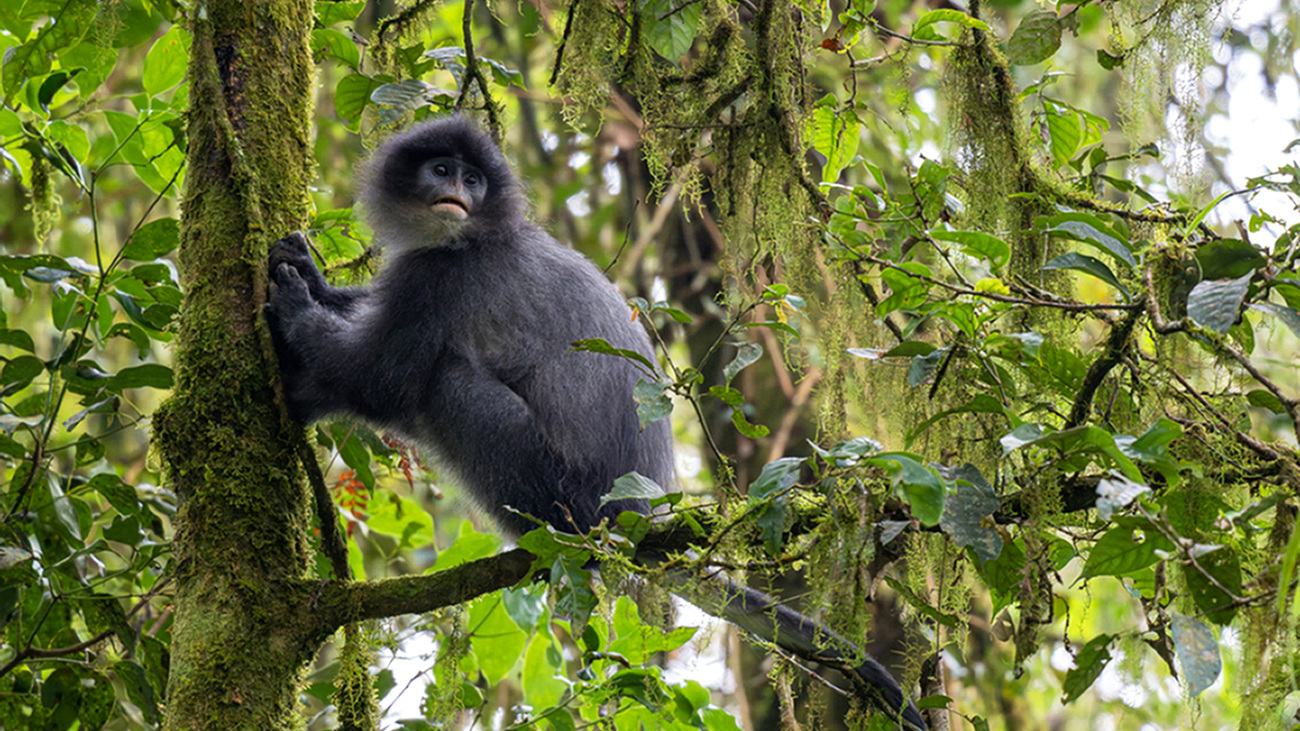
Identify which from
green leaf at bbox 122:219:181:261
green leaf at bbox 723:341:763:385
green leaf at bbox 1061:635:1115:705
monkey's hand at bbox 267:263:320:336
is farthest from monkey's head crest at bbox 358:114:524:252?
green leaf at bbox 1061:635:1115:705

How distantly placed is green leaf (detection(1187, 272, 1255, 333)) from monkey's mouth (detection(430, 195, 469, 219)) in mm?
2596

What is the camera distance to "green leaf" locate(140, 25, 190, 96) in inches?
124

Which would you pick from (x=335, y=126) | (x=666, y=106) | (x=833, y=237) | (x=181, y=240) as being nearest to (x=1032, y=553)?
(x=833, y=237)

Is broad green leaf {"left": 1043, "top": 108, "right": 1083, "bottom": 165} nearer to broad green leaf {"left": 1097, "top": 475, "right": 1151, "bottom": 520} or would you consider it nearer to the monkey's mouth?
broad green leaf {"left": 1097, "top": 475, "right": 1151, "bottom": 520}

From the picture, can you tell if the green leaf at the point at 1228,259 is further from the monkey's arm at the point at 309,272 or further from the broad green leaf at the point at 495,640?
the broad green leaf at the point at 495,640

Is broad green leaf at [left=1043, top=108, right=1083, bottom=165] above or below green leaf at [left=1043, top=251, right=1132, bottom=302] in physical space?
above

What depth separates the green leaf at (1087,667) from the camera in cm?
187

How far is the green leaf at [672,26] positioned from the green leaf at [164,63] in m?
1.52

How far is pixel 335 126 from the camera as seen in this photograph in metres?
6.09

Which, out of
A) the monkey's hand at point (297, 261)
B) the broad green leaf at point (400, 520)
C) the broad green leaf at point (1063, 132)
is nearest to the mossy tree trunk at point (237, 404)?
the monkey's hand at point (297, 261)

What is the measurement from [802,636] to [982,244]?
4.03 ft

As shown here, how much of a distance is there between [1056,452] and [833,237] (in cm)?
69

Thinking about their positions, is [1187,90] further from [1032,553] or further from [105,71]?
[105,71]

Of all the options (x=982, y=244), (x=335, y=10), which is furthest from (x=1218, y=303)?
(x=335, y=10)
